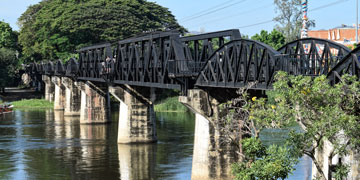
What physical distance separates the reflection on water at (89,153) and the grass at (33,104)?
1093 inches

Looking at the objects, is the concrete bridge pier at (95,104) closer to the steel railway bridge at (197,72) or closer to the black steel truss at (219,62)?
the steel railway bridge at (197,72)

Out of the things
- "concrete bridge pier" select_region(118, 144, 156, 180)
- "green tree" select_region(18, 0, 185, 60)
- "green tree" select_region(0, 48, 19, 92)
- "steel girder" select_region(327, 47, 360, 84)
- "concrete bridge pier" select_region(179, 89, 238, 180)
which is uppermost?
"green tree" select_region(18, 0, 185, 60)

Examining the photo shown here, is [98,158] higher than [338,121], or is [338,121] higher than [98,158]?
[338,121]

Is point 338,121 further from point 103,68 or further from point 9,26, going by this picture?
point 9,26

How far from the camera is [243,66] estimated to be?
29.6 meters

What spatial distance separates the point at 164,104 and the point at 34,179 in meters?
52.2

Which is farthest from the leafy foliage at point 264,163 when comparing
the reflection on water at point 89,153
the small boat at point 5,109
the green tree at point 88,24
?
the green tree at point 88,24

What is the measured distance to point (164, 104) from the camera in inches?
3615

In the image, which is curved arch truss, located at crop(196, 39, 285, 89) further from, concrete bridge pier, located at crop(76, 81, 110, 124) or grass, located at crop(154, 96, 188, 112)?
grass, located at crop(154, 96, 188, 112)

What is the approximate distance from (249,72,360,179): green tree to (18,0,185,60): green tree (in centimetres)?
8329

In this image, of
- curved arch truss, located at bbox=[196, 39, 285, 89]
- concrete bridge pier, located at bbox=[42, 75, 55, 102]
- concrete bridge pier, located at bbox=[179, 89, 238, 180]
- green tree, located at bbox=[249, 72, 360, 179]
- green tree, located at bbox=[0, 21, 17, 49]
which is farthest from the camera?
green tree, located at bbox=[0, 21, 17, 49]

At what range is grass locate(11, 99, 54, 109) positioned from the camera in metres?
105

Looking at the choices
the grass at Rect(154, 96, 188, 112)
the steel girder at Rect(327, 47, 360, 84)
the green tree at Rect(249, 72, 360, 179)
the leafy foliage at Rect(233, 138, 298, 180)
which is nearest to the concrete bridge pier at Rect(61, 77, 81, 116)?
the grass at Rect(154, 96, 188, 112)

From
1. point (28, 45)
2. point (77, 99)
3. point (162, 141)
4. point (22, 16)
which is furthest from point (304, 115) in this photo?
point (22, 16)
